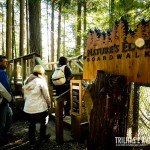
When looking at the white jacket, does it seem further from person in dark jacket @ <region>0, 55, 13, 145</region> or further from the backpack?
the backpack

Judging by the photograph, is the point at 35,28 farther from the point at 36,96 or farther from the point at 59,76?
the point at 36,96

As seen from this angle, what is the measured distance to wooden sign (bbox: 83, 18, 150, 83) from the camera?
2.91m

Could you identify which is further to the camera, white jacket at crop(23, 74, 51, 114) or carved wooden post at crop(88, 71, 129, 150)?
white jacket at crop(23, 74, 51, 114)

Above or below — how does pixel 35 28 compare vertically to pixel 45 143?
above

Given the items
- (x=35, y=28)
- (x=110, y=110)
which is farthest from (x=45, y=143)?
(x=35, y=28)

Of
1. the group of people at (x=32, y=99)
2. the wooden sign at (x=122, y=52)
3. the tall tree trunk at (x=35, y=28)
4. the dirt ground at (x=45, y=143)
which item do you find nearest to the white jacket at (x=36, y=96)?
the group of people at (x=32, y=99)

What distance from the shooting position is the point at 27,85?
510 centimetres

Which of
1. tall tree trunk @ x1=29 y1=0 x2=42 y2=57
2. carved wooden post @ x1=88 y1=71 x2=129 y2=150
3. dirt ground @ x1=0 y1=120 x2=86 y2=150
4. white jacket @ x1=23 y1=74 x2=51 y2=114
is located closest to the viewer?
carved wooden post @ x1=88 y1=71 x2=129 y2=150

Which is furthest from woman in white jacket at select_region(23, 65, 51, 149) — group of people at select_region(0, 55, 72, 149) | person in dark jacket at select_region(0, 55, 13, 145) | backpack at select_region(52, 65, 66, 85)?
backpack at select_region(52, 65, 66, 85)

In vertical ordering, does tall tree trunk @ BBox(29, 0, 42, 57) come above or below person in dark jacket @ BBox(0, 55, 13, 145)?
above

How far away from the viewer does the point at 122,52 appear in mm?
3238

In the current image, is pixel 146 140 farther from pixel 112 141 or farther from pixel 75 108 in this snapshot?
pixel 75 108

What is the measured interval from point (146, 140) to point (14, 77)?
270 inches

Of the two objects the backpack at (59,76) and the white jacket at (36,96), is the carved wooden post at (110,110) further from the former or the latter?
the backpack at (59,76)
